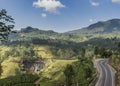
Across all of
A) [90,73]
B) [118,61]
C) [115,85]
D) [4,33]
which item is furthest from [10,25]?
[118,61]

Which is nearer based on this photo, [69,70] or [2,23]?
[2,23]

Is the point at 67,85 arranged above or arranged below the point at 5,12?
below

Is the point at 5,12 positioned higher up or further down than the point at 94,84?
higher up

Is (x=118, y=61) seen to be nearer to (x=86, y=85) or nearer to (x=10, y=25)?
Result: (x=86, y=85)

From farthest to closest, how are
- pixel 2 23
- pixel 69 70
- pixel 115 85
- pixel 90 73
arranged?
1. pixel 69 70
2. pixel 90 73
3. pixel 115 85
4. pixel 2 23

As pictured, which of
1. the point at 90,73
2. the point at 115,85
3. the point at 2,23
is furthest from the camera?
the point at 90,73

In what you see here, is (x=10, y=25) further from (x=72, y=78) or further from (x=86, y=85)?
(x=72, y=78)

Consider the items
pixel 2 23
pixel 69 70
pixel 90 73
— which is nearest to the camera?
pixel 2 23

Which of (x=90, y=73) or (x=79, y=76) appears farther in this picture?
(x=79, y=76)

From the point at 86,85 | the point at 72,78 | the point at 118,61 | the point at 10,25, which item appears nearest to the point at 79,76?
the point at 72,78
